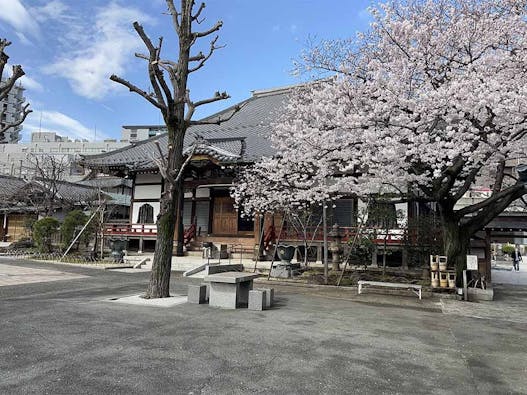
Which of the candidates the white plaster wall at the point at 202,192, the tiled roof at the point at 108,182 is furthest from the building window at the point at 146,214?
the tiled roof at the point at 108,182

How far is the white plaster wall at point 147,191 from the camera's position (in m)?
23.7

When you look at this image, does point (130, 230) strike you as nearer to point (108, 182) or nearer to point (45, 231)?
point (45, 231)

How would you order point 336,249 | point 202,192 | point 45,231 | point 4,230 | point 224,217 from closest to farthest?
1. point 336,249
2. point 45,231
3. point 224,217
4. point 202,192
5. point 4,230

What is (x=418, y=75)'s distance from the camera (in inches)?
→ 478

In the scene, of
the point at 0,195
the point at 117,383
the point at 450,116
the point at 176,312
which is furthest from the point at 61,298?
the point at 0,195

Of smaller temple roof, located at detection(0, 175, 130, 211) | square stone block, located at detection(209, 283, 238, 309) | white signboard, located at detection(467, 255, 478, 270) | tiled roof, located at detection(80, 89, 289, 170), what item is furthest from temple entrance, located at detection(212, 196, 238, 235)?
square stone block, located at detection(209, 283, 238, 309)

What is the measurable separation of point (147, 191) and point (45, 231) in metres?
5.92

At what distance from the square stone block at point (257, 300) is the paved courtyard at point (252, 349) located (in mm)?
299

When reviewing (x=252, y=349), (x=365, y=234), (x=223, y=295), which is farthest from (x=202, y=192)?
(x=252, y=349)

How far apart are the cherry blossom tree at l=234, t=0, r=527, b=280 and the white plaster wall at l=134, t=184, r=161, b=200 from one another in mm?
12462

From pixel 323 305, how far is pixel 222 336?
4.11 meters

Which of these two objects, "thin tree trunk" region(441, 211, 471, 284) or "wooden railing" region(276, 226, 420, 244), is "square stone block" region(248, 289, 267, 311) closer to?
"wooden railing" region(276, 226, 420, 244)

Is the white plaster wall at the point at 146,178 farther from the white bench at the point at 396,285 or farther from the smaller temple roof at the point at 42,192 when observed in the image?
the white bench at the point at 396,285

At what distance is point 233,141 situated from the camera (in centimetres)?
2292
